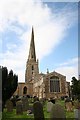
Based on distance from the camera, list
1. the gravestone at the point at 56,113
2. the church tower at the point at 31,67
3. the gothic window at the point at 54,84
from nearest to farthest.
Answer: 1. the gravestone at the point at 56,113
2. the gothic window at the point at 54,84
3. the church tower at the point at 31,67

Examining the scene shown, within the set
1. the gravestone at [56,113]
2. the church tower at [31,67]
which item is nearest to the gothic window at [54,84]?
the church tower at [31,67]

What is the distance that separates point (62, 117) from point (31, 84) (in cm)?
7268

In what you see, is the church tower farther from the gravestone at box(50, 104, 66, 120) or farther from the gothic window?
the gravestone at box(50, 104, 66, 120)

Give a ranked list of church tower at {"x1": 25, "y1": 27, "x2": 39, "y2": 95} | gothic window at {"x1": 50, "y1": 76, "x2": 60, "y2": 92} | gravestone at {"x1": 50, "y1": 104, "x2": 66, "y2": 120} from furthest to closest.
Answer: church tower at {"x1": 25, "y1": 27, "x2": 39, "y2": 95}
gothic window at {"x1": 50, "y1": 76, "x2": 60, "y2": 92}
gravestone at {"x1": 50, "y1": 104, "x2": 66, "y2": 120}

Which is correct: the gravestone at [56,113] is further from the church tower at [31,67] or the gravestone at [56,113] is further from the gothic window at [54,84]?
the church tower at [31,67]

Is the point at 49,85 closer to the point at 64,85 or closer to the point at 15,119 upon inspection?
the point at 64,85

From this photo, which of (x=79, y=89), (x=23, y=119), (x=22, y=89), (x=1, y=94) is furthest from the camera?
(x=22, y=89)

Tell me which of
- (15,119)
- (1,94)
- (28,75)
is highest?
(28,75)

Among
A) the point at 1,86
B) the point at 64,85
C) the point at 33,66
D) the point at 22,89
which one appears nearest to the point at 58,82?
the point at 64,85

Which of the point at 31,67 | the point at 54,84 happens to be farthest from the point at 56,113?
the point at 31,67

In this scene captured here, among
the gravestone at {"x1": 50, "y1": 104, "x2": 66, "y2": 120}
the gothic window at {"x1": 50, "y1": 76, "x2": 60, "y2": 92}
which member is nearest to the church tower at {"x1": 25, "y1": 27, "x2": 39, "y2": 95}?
the gothic window at {"x1": 50, "y1": 76, "x2": 60, "y2": 92}

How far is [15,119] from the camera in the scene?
12.7 metres

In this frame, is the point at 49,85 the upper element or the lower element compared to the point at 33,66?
lower

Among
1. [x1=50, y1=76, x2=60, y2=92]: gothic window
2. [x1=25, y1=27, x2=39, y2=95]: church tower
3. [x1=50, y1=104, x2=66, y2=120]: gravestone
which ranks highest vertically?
[x1=25, y1=27, x2=39, y2=95]: church tower
